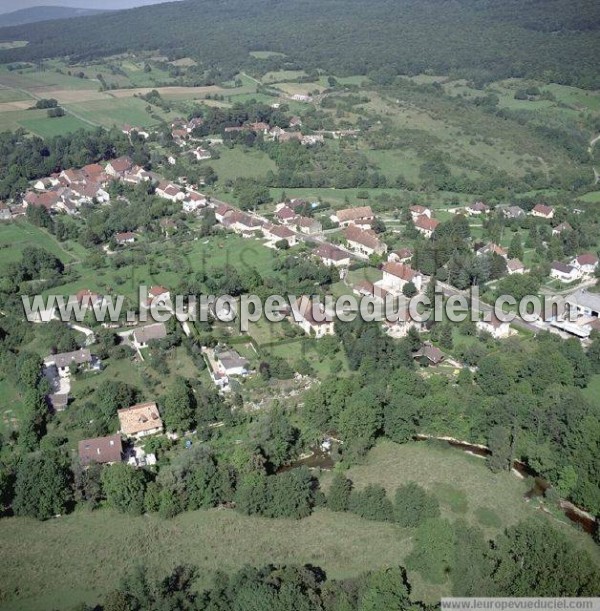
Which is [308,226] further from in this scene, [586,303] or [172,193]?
[586,303]

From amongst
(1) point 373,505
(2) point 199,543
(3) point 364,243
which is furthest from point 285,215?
(2) point 199,543

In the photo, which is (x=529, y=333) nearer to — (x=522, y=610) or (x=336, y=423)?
(x=336, y=423)

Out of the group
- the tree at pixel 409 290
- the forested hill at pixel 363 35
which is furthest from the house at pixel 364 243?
the forested hill at pixel 363 35

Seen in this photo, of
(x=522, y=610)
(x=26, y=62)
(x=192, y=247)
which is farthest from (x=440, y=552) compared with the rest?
(x=26, y=62)

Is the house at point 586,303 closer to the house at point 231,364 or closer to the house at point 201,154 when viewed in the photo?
the house at point 231,364

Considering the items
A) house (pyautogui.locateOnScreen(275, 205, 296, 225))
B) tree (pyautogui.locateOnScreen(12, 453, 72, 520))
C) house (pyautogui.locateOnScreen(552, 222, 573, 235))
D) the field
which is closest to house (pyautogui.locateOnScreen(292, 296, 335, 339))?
the field

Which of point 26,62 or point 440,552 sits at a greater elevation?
point 26,62
